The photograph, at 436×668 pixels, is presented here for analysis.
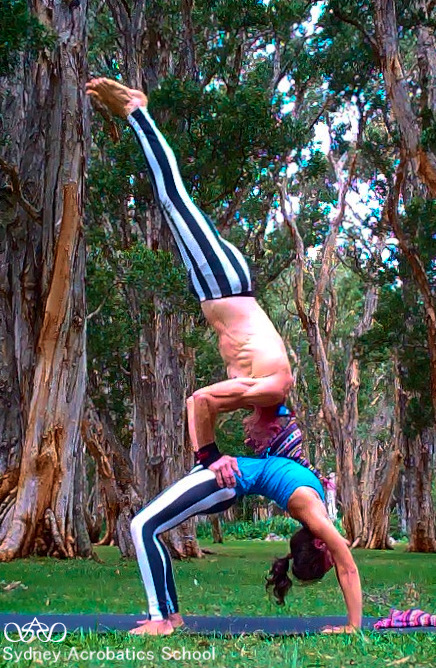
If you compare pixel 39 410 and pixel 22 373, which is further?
pixel 22 373

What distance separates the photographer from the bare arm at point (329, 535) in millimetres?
4211

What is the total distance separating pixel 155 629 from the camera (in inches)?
162

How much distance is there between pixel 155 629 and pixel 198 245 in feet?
5.97

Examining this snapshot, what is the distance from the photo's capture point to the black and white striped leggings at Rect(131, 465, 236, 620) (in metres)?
4.18

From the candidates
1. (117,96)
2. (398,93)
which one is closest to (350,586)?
(117,96)

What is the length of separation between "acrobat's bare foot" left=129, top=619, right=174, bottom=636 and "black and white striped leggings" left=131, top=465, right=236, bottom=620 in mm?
26

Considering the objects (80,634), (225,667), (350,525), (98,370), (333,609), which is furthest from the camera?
(350,525)

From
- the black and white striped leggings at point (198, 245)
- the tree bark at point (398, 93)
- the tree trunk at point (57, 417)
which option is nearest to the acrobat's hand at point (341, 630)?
the black and white striped leggings at point (198, 245)

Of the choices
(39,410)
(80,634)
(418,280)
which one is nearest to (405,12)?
(418,280)

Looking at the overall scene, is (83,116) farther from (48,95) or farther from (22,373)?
(22,373)

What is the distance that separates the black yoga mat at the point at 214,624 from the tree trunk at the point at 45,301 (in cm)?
617

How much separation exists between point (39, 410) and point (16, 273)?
218 cm

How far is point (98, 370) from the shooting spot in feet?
61.6

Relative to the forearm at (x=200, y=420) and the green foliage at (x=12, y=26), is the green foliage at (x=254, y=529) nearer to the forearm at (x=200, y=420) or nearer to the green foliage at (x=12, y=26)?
the green foliage at (x=12, y=26)
